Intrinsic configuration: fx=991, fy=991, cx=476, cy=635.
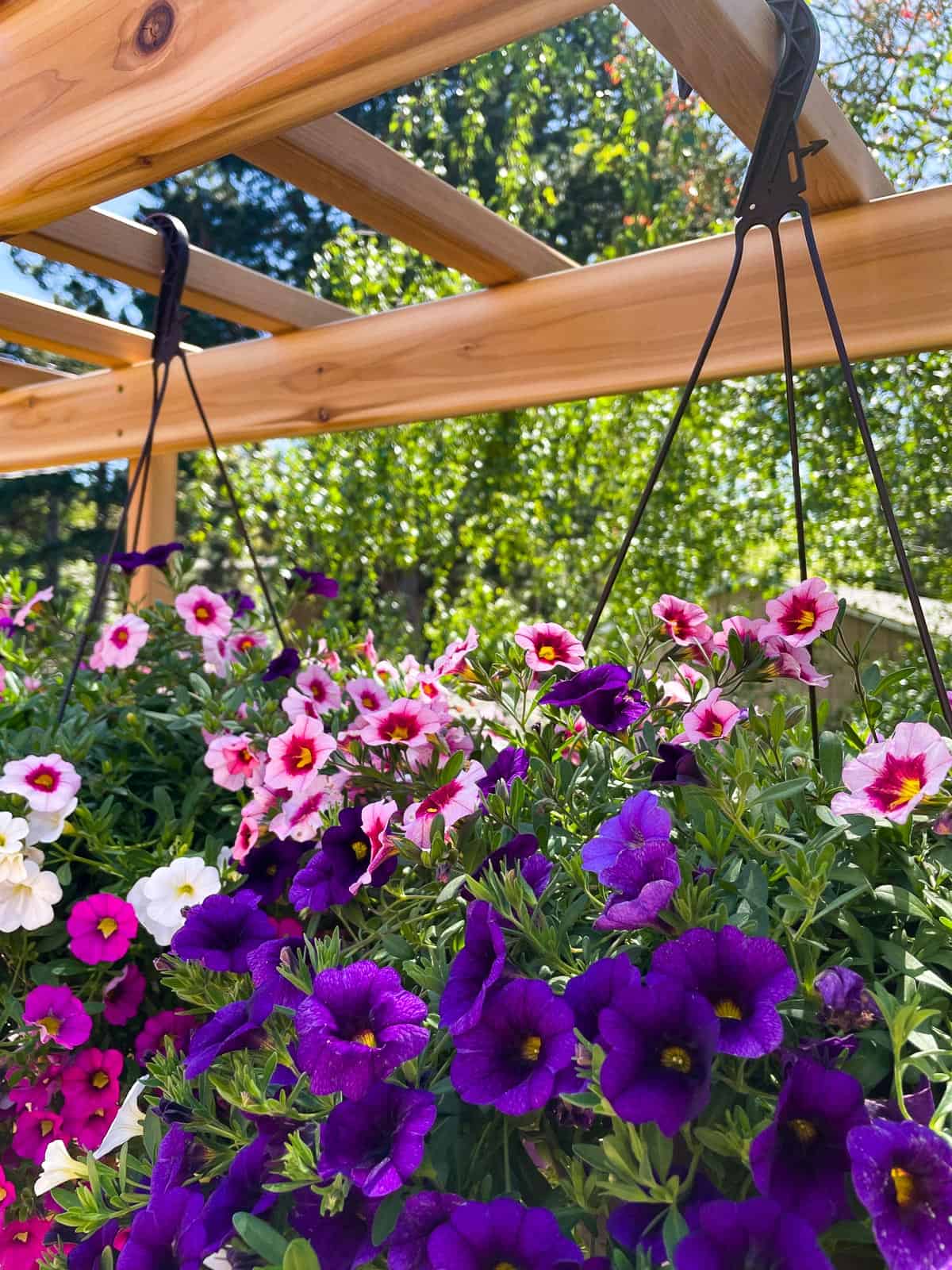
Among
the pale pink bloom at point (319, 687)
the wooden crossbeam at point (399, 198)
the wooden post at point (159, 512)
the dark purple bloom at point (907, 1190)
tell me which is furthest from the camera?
the wooden post at point (159, 512)

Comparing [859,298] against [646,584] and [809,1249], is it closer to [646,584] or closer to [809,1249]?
[809,1249]

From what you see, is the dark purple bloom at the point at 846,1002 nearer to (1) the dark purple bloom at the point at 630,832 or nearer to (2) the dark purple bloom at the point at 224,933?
(1) the dark purple bloom at the point at 630,832

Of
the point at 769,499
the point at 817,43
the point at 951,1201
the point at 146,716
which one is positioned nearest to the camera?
the point at 951,1201

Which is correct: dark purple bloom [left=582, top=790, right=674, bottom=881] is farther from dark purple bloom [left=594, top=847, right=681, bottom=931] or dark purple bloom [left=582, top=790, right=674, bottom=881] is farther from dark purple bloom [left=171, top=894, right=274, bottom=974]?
dark purple bloom [left=171, top=894, right=274, bottom=974]

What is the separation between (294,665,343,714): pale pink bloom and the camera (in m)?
1.08

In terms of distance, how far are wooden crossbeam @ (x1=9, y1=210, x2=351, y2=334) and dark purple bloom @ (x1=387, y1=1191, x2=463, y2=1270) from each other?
1274 millimetres

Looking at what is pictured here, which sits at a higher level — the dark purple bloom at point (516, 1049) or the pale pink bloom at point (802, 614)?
the pale pink bloom at point (802, 614)

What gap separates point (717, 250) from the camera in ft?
4.47

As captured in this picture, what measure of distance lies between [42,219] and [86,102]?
14 cm

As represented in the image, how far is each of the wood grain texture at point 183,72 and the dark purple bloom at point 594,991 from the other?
0.52m

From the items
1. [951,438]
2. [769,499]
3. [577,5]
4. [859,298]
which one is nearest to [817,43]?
[577,5]

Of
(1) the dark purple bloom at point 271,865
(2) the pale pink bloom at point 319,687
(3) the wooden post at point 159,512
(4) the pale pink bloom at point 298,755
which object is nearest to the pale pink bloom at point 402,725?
(4) the pale pink bloom at point 298,755

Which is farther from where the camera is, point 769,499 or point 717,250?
point 769,499

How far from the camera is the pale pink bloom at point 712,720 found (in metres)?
0.70
